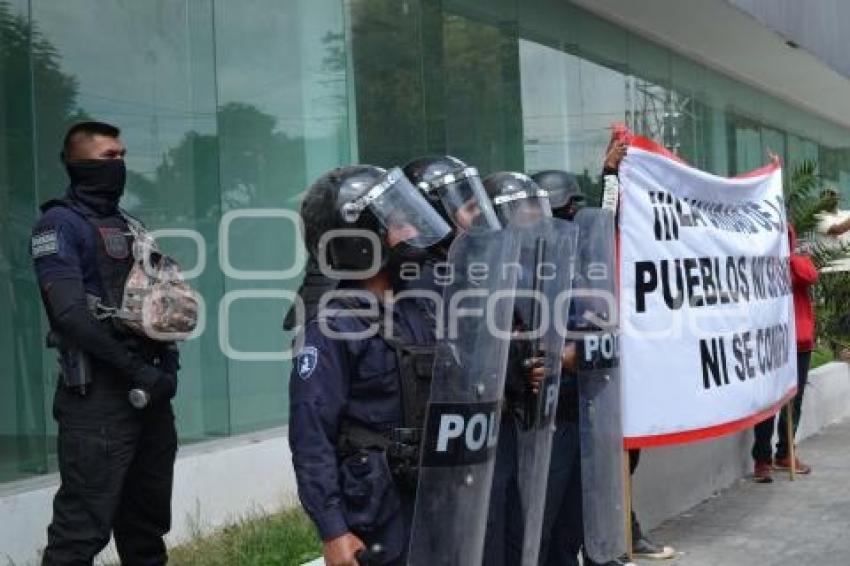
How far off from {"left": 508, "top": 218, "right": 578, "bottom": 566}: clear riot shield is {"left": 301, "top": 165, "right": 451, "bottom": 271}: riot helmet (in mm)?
579

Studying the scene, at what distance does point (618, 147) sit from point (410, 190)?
2402mm

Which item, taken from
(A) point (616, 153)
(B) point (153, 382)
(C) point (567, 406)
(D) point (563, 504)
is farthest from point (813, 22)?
(B) point (153, 382)

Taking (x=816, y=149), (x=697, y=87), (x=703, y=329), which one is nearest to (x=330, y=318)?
(x=703, y=329)

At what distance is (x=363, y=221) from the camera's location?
10.4ft

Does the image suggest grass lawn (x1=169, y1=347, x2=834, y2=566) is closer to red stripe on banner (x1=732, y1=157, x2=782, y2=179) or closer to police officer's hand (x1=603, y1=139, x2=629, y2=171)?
police officer's hand (x1=603, y1=139, x2=629, y2=171)

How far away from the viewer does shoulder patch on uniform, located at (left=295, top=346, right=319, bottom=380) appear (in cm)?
303

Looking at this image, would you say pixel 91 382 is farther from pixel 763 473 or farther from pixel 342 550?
pixel 763 473

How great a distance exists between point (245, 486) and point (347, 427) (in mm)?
3394

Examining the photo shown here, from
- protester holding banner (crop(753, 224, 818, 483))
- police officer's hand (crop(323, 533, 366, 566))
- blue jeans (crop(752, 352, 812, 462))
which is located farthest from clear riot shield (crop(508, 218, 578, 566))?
protester holding banner (crop(753, 224, 818, 483))

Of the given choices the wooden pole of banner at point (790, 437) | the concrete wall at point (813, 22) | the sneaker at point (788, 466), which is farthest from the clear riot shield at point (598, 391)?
the concrete wall at point (813, 22)

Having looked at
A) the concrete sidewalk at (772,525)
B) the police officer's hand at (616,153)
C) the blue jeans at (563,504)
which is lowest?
the concrete sidewalk at (772,525)

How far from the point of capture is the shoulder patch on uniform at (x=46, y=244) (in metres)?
3.79

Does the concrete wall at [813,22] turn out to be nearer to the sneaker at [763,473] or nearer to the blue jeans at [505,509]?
the sneaker at [763,473]

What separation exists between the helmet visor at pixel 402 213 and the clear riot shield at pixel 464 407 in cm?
11
